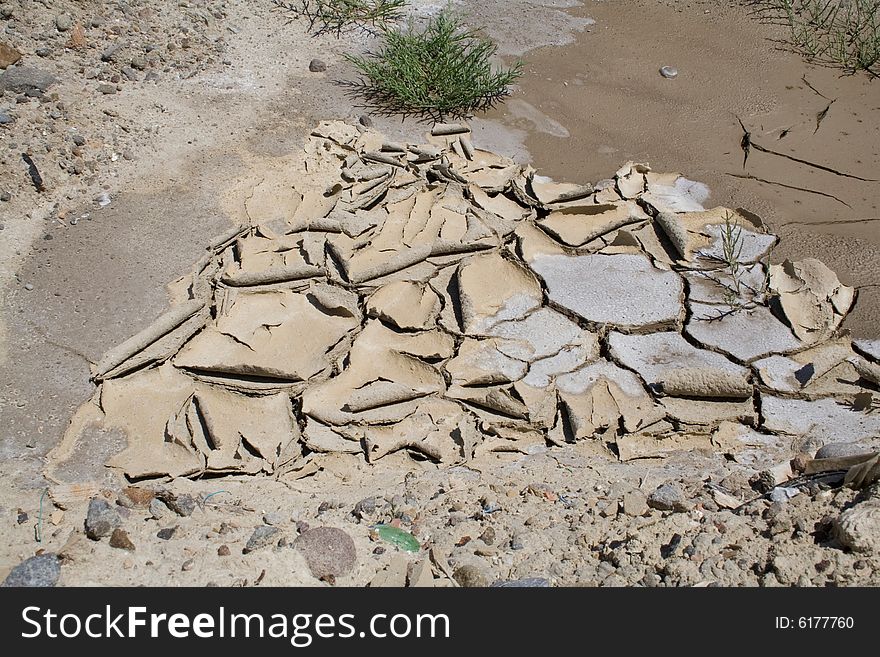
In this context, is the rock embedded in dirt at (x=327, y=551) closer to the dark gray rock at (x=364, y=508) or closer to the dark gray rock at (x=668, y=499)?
the dark gray rock at (x=364, y=508)

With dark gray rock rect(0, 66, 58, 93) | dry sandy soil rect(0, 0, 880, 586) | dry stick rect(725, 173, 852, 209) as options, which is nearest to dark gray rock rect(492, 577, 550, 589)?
A: dry sandy soil rect(0, 0, 880, 586)

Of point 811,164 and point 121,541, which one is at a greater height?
point 811,164

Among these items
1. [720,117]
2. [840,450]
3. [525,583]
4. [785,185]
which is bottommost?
[525,583]

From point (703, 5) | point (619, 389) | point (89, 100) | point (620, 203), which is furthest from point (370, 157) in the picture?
point (703, 5)

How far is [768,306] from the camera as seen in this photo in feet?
11.1

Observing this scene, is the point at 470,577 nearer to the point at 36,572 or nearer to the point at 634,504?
the point at 634,504

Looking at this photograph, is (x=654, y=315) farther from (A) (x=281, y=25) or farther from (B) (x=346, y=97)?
(A) (x=281, y=25)

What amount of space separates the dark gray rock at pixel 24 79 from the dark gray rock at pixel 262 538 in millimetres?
3155

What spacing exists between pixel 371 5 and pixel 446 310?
10.2 ft

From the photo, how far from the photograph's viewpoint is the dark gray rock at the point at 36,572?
221 cm

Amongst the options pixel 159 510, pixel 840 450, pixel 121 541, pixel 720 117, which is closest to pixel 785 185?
pixel 720 117

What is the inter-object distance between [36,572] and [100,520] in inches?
8.9

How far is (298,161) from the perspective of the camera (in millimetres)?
4281

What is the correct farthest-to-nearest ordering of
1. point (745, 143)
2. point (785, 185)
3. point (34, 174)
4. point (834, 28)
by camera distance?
point (834, 28)
point (745, 143)
point (785, 185)
point (34, 174)
